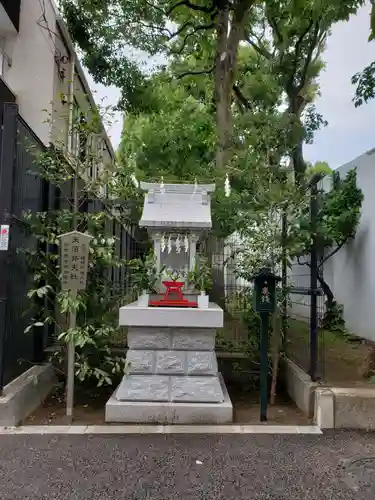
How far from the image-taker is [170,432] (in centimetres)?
447

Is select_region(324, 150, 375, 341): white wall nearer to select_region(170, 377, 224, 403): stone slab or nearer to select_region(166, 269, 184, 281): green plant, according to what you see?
select_region(166, 269, 184, 281): green plant

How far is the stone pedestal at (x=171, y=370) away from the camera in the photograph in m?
4.80

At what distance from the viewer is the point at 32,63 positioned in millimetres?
9250

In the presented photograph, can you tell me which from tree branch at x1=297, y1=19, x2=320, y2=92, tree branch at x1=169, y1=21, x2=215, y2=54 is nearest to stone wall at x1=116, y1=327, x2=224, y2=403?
tree branch at x1=169, y1=21, x2=215, y2=54

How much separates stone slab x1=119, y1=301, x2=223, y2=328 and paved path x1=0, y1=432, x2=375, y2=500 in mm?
1249

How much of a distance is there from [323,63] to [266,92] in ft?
9.07

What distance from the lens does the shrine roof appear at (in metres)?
5.61

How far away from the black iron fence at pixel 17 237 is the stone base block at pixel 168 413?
130 cm

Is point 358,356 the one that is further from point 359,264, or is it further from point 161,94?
point 161,94

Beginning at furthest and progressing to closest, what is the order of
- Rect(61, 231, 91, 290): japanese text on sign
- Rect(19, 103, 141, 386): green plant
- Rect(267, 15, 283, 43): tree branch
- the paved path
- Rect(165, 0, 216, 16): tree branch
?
Rect(267, 15, 283, 43): tree branch
Rect(165, 0, 216, 16): tree branch
Rect(19, 103, 141, 386): green plant
Rect(61, 231, 91, 290): japanese text on sign
the paved path

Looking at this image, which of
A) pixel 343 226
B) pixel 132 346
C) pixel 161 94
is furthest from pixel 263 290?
pixel 161 94

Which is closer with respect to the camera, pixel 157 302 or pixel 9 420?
pixel 9 420

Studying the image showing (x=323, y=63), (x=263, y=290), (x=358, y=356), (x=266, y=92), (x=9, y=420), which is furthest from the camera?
(x=323, y=63)

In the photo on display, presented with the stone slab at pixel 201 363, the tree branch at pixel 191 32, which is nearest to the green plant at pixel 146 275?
the stone slab at pixel 201 363
